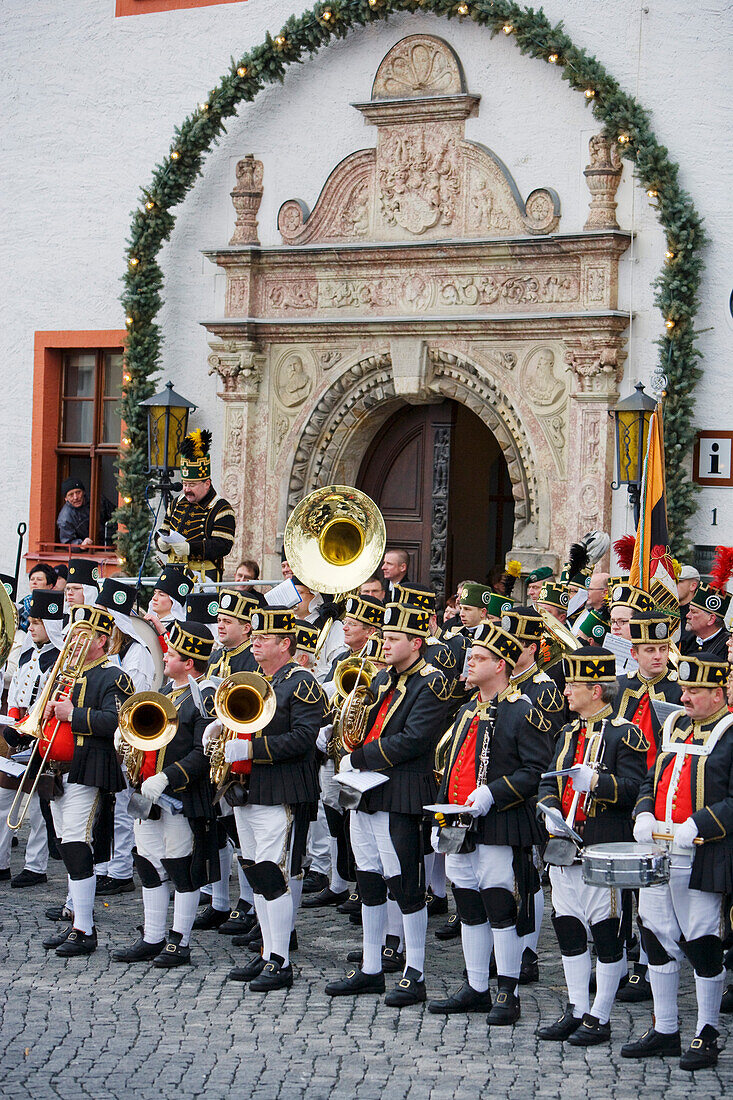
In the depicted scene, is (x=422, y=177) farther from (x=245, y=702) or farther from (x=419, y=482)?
(x=245, y=702)

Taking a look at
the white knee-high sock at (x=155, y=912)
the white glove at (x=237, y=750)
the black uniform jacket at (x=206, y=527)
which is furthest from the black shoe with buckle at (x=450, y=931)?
the black uniform jacket at (x=206, y=527)

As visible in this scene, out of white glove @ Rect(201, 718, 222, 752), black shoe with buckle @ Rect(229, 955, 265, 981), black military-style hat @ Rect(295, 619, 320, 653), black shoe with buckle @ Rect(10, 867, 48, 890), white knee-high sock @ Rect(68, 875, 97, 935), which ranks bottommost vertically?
black shoe with buckle @ Rect(10, 867, 48, 890)

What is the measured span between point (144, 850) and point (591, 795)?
2.47 meters

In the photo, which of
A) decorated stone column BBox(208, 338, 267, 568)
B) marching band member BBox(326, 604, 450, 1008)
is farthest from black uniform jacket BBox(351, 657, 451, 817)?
decorated stone column BBox(208, 338, 267, 568)

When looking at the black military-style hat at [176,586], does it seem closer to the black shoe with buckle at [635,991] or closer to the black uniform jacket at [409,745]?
the black uniform jacket at [409,745]

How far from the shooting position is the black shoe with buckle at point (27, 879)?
10328 mm

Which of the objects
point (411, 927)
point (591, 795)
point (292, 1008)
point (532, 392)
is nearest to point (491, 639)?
point (591, 795)

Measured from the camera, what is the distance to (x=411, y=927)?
7910 millimetres

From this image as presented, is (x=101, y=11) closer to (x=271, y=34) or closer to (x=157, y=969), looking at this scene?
(x=271, y=34)

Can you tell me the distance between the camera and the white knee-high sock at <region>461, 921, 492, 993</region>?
7.68m

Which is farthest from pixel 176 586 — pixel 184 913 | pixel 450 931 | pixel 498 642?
pixel 498 642

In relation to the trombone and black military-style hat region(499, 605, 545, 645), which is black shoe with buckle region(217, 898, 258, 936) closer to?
the trombone

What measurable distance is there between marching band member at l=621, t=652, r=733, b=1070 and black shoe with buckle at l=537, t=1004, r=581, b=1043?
0.34m

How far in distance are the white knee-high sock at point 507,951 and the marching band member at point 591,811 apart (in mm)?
304
